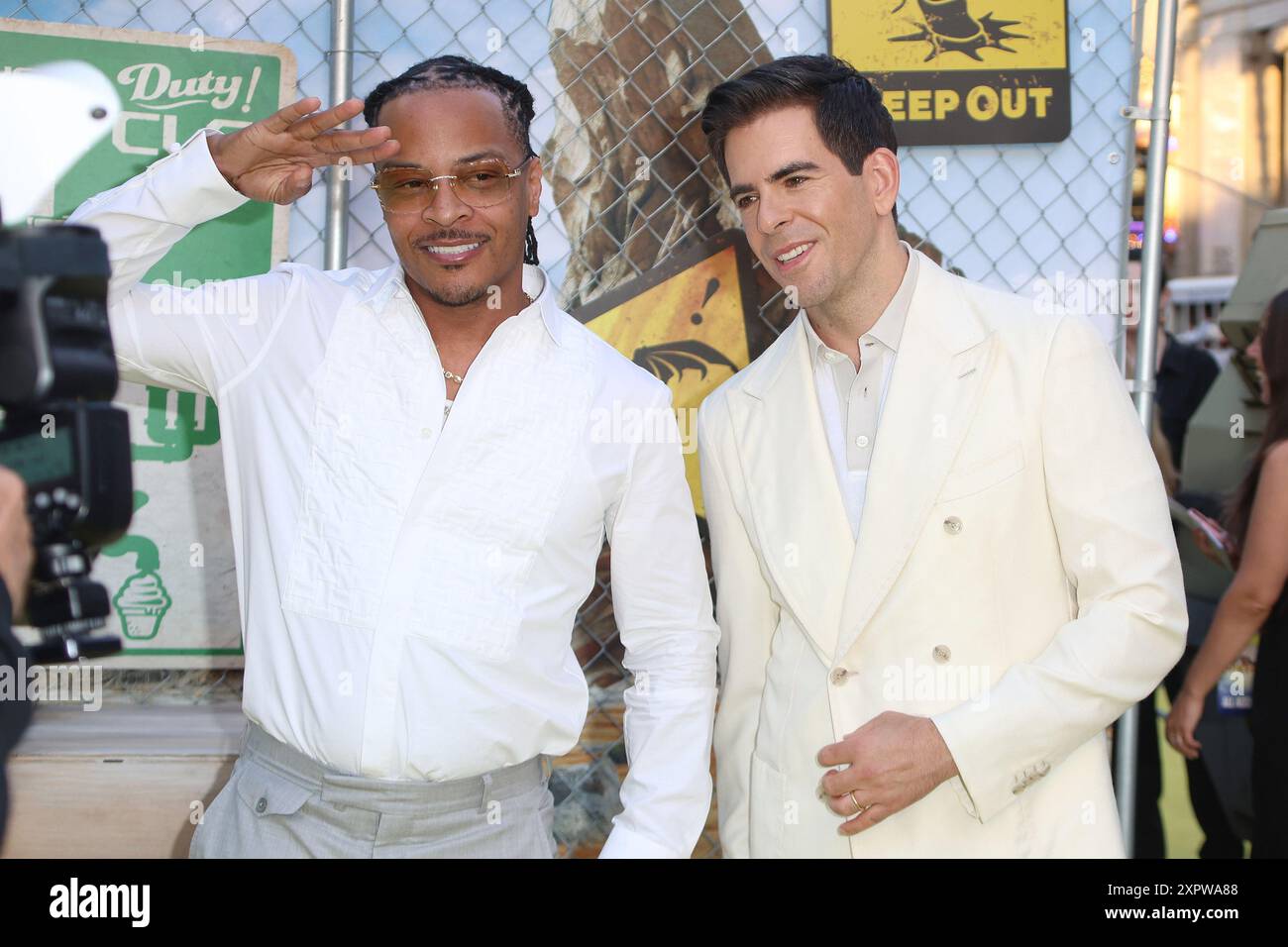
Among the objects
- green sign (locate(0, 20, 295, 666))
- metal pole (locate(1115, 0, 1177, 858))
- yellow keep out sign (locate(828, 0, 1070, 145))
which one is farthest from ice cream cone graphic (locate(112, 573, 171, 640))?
metal pole (locate(1115, 0, 1177, 858))

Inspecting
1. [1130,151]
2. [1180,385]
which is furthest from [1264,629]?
[1180,385]

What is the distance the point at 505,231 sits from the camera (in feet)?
7.63

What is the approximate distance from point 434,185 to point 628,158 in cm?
126

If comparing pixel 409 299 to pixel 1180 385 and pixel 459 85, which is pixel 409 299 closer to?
pixel 459 85

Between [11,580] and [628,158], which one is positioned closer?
[11,580]

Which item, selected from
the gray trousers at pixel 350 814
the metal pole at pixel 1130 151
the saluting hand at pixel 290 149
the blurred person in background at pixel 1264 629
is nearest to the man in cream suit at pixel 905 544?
the gray trousers at pixel 350 814

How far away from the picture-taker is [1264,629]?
11.6 feet

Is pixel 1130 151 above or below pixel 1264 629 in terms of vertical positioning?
above

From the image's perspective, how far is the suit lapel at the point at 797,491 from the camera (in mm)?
2346

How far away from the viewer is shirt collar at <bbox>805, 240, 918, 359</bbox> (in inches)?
97.7

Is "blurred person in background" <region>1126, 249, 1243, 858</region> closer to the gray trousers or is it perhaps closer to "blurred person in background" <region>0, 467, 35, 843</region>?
the gray trousers

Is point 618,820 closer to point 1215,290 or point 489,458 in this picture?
point 489,458

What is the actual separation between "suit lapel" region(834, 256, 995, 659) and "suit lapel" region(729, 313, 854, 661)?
0.19 ft

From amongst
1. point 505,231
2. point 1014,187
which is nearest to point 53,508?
point 505,231
